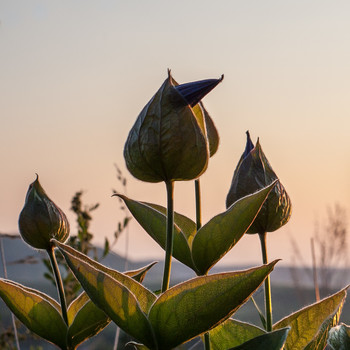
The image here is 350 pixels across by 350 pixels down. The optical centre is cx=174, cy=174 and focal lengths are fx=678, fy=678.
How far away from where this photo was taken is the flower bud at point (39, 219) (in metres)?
0.63

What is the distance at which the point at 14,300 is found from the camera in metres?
0.63

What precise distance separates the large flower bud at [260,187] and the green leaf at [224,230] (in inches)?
3.1

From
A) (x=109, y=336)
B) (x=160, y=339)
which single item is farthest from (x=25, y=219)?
(x=109, y=336)

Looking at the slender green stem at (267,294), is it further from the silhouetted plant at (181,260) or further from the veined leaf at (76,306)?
the veined leaf at (76,306)

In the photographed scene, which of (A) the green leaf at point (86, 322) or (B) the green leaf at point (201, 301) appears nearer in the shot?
(B) the green leaf at point (201, 301)

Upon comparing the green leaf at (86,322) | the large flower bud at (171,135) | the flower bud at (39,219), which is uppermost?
the large flower bud at (171,135)

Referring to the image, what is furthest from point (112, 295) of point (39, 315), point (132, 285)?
point (39, 315)

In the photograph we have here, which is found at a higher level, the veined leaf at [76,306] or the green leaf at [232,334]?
the veined leaf at [76,306]

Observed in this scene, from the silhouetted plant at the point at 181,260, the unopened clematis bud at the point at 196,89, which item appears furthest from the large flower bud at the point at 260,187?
the unopened clematis bud at the point at 196,89

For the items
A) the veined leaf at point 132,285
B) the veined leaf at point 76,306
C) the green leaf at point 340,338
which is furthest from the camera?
the veined leaf at point 76,306

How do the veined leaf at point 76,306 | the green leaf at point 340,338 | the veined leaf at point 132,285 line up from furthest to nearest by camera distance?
1. the veined leaf at point 76,306
2. the veined leaf at point 132,285
3. the green leaf at point 340,338

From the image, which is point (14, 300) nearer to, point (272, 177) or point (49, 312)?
point (49, 312)

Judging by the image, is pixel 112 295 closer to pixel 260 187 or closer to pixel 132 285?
pixel 132 285

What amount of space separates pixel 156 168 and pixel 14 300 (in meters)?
0.20
